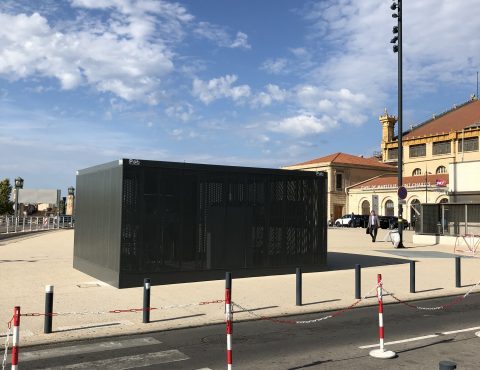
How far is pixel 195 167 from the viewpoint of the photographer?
44.9ft

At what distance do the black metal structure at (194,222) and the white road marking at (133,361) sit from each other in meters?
5.77

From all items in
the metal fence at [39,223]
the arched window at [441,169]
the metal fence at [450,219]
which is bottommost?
the metal fence at [39,223]

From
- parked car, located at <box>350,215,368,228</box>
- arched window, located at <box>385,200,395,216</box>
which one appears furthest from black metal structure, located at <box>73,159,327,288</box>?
arched window, located at <box>385,200,395,216</box>

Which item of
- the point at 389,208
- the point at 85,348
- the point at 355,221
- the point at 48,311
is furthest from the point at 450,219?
the point at 389,208

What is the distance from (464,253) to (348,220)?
3930 centimetres

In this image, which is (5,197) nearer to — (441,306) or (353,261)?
(353,261)

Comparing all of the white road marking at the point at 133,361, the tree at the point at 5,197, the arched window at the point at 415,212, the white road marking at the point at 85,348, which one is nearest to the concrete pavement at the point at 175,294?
the white road marking at the point at 85,348

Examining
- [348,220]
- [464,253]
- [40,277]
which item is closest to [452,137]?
[348,220]

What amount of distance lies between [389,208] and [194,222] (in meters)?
65.3

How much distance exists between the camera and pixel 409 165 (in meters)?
88.4

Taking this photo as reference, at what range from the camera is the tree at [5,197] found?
103 meters

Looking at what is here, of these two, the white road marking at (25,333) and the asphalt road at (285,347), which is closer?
the asphalt road at (285,347)

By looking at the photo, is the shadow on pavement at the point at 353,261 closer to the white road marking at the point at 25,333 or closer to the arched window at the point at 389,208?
the white road marking at the point at 25,333

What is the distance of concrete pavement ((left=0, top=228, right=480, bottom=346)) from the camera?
872 cm
